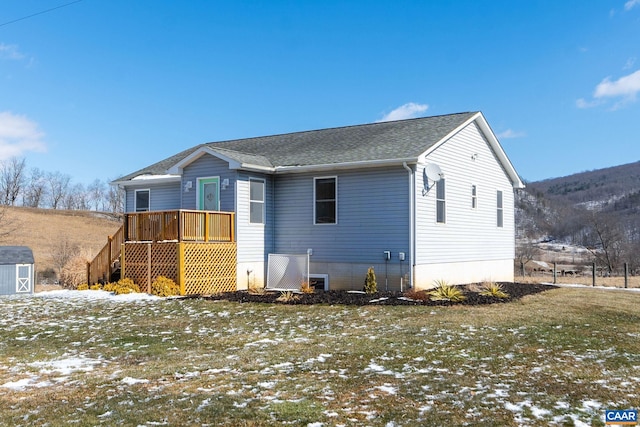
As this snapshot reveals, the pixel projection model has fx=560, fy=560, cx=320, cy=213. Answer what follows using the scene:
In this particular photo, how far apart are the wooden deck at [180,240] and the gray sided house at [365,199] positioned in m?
0.46

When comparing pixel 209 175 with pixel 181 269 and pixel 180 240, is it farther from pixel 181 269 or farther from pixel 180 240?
pixel 181 269

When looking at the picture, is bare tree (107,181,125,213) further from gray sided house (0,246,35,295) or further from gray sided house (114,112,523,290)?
→ gray sided house (114,112,523,290)

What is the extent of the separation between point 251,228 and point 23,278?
10.5 m

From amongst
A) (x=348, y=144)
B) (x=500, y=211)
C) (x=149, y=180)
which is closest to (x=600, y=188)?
(x=500, y=211)

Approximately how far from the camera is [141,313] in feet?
40.4

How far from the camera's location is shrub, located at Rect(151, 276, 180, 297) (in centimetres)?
1535

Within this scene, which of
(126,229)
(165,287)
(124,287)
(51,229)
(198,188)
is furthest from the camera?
(51,229)

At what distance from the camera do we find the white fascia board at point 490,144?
16.1 meters

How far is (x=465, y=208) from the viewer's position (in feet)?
60.3

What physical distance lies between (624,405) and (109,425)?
4766mm

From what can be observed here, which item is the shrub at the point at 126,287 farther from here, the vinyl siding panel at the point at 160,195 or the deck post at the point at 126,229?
the vinyl siding panel at the point at 160,195

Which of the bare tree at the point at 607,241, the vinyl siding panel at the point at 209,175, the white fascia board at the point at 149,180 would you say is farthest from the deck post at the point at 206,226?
the bare tree at the point at 607,241

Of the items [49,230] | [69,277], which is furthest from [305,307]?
[49,230]

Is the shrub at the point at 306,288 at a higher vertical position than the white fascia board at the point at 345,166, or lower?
lower
